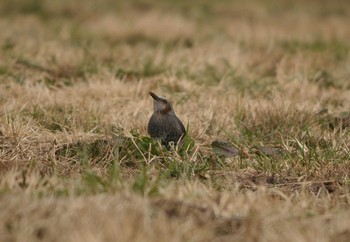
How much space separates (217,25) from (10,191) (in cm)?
1003

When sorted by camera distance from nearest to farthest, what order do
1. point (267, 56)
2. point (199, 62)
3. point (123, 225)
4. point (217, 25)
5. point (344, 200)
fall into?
point (123, 225) < point (344, 200) < point (199, 62) < point (267, 56) < point (217, 25)

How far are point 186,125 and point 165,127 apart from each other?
0.73 metres

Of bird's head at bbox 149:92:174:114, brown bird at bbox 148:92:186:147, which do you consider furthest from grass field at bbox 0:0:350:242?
bird's head at bbox 149:92:174:114

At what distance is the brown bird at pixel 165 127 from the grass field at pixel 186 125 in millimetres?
101

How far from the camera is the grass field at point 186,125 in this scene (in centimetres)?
353

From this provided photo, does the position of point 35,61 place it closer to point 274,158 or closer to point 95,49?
point 95,49

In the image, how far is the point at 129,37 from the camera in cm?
1145

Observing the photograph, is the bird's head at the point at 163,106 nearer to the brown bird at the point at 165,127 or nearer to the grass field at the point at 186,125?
the brown bird at the point at 165,127

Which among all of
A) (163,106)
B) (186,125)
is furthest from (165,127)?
(186,125)

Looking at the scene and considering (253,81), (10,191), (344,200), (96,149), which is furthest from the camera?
(253,81)

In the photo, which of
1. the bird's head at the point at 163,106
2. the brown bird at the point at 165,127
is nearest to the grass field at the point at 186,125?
the brown bird at the point at 165,127

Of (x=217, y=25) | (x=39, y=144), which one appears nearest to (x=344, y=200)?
(x=39, y=144)

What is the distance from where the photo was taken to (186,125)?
614 cm

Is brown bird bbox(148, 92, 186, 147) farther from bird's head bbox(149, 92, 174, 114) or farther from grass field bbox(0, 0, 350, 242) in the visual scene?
grass field bbox(0, 0, 350, 242)
